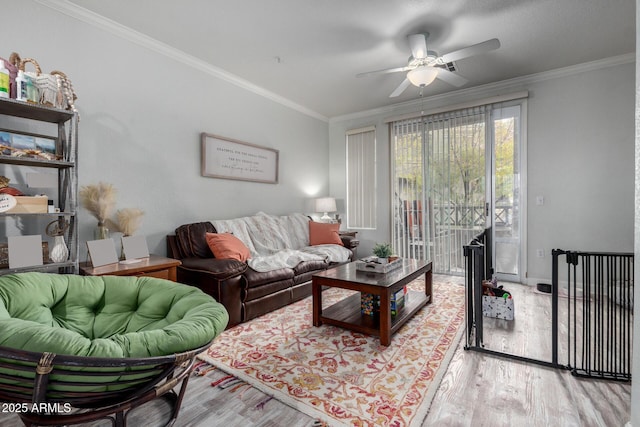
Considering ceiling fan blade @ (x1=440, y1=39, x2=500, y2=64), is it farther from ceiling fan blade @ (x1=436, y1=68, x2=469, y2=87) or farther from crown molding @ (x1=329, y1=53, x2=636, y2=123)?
crown molding @ (x1=329, y1=53, x2=636, y2=123)

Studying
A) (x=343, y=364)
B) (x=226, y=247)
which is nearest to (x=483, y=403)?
(x=343, y=364)

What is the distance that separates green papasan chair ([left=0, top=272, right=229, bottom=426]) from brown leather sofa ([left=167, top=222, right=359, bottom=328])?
1.09 metres

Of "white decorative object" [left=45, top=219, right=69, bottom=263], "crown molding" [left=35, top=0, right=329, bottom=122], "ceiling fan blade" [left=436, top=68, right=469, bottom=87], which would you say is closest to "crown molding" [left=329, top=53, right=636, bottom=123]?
"ceiling fan blade" [left=436, top=68, right=469, bottom=87]

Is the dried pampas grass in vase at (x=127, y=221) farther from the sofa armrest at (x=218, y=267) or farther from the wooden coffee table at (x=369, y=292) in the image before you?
the wooden coffee table at (x=369, y=292)

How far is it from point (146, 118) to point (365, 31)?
7.37ft

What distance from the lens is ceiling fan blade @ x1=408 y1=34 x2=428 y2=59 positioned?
2.67 m

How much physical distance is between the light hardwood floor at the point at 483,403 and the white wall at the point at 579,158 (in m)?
2.46

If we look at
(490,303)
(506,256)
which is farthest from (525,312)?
(506,256)

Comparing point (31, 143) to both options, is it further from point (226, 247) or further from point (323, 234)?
point (323, 234)

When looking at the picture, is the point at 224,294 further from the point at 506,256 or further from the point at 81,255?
the point at 506,256

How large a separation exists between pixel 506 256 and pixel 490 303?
5.22 ft

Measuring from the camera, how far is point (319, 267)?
3.42 m

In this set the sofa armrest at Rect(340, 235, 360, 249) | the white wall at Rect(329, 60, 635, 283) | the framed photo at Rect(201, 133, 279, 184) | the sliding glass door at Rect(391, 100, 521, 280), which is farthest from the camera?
the sofa armrest at Rect(340, 235, 360, 249)

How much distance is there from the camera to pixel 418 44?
2705 mm
